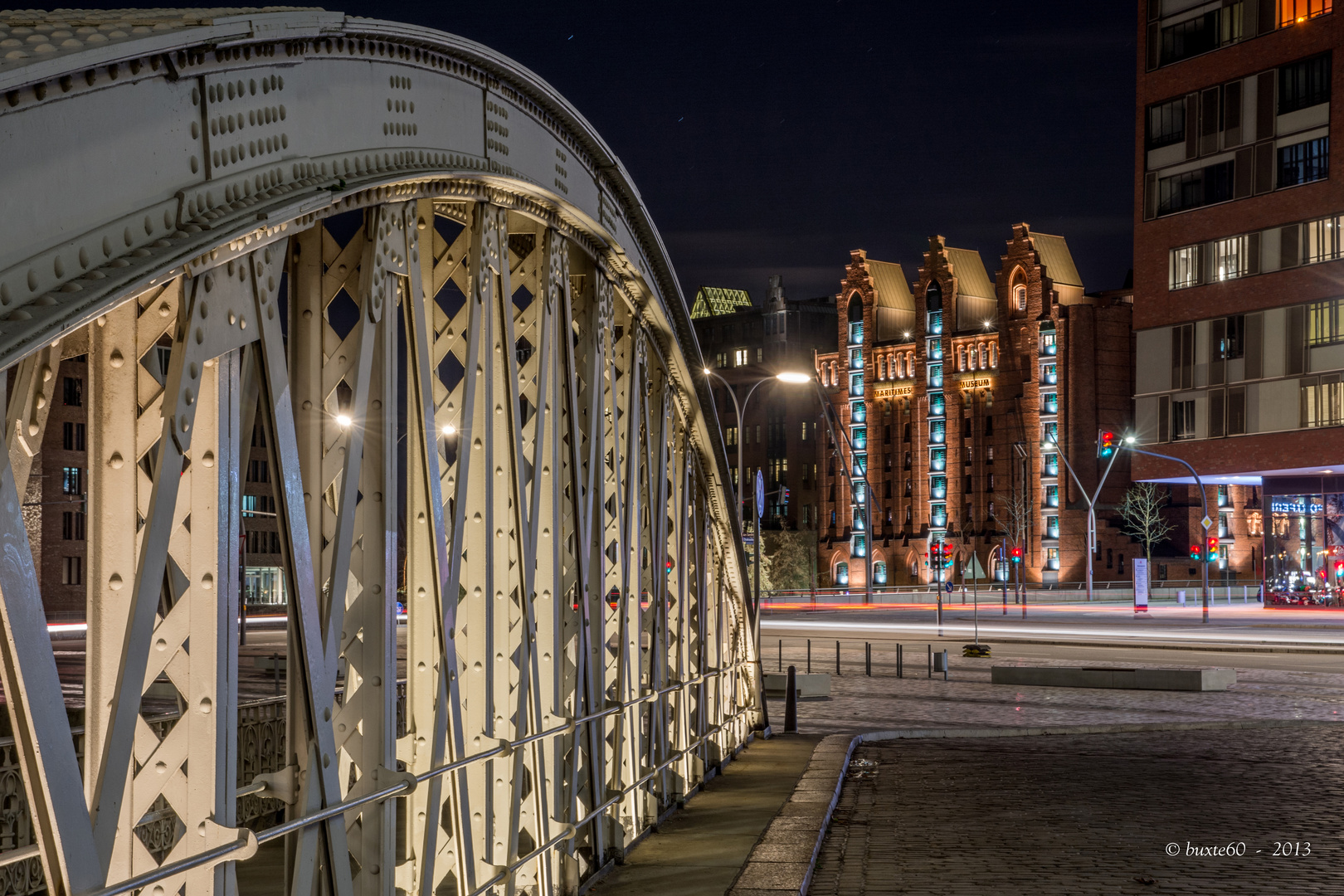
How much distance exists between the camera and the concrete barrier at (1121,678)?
27109 millimetres

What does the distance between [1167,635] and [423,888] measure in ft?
135

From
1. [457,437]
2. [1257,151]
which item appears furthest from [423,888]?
[1257,151]

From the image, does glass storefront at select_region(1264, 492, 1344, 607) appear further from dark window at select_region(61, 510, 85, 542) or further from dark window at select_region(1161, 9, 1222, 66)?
dark window at select_region(61, 510, 85, 542)

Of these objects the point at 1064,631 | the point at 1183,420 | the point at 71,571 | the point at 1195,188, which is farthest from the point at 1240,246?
the point at 71,571

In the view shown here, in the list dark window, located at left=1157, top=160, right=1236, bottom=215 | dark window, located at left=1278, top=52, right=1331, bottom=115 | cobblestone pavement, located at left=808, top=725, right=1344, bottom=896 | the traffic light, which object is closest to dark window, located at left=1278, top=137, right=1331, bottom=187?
dark window, located at left=1278, top=52, right=1331, bottom=115

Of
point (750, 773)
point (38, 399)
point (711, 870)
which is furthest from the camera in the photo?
point (750, 773)

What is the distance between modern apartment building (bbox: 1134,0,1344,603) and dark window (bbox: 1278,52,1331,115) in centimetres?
5

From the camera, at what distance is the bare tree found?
93.1 m

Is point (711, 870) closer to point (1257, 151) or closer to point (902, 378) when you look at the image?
point (1257, 151)

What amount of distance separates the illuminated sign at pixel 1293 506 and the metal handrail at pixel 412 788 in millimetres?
58542

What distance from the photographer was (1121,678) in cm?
2773

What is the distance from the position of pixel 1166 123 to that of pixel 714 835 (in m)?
53.3

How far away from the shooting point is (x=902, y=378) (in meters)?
113

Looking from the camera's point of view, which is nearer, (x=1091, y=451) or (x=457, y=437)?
(x=457, y=437)
